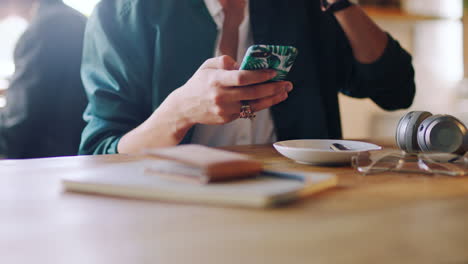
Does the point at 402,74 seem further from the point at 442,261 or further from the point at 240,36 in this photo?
the point at 442,261

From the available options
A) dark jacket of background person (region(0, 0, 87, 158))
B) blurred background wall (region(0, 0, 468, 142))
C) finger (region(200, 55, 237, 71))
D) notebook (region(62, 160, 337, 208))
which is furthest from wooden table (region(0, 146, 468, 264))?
blurred background wall (region(0, 0, 468, 142))

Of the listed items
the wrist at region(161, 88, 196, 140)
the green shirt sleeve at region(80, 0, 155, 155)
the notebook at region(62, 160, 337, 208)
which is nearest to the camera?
the notebook at region(62, 160, 337, 208)

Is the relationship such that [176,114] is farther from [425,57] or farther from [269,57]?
[425,57]

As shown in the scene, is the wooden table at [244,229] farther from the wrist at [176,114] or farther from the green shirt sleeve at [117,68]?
the green shirt sleeve at [117,68]

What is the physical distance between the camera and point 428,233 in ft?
1.24

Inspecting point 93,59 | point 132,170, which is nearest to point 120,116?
point 93,59

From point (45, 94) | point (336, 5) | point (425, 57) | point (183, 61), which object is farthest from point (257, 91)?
point (425, 57)

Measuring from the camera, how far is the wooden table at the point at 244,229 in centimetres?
33

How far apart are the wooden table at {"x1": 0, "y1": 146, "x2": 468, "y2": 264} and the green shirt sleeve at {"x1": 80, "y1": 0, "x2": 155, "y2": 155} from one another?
→ 1.85 ft

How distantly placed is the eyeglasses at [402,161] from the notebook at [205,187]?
12cm

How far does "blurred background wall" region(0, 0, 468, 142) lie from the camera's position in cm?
347

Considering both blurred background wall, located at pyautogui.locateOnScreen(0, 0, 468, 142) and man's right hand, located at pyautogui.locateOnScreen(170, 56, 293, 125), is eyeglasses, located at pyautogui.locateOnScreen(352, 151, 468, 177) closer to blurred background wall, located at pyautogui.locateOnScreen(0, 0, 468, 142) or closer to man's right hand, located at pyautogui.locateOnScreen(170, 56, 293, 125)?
man's right hand, located at pyautogui.locateOnScreen(170, 56, 293, 125)

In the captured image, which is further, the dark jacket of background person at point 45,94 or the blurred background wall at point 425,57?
the blurred background wall at point 425,57

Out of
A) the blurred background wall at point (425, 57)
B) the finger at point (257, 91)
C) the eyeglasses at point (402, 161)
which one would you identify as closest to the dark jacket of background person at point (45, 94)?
the finger at point (257, 91)
